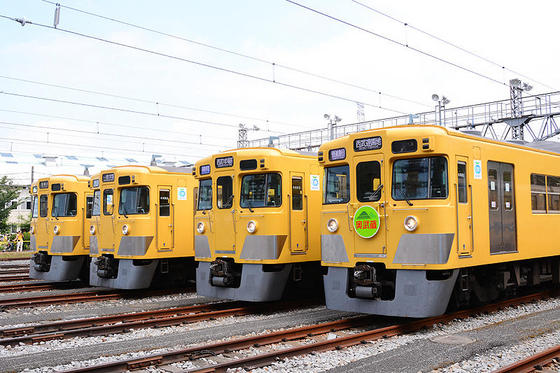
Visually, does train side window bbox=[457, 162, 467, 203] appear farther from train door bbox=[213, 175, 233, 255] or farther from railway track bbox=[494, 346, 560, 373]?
train door bbox=[213, 175, 233, 255]

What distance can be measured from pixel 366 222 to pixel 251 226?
108 inches

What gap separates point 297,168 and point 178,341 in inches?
183

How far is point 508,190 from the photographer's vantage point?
11.1 metres

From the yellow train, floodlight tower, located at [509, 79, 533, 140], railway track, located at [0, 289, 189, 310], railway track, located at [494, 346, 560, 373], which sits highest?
floodlight tower, located at [509, 79, 533, 140]

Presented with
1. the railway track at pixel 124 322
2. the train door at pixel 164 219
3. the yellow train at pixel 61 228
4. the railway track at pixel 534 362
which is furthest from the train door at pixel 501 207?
the yellow train at pixel 61 228

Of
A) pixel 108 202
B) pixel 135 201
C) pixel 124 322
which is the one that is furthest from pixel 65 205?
pixel 124 322

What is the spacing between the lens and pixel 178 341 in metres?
9.00

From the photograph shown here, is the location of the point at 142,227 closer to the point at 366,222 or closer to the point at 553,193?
the point at 366,222

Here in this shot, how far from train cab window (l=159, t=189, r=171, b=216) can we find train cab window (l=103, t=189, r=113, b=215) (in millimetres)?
1421

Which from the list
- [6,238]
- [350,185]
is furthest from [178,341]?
[6,238]

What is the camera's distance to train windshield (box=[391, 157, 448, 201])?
30.5 ft

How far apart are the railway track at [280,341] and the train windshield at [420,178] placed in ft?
7.18

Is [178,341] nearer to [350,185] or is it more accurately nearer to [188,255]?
[350,185]

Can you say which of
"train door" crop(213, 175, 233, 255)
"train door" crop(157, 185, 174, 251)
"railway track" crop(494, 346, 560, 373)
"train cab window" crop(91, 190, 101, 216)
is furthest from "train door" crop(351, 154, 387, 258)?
"train cab window" crop(91, 190, 101, 216)
